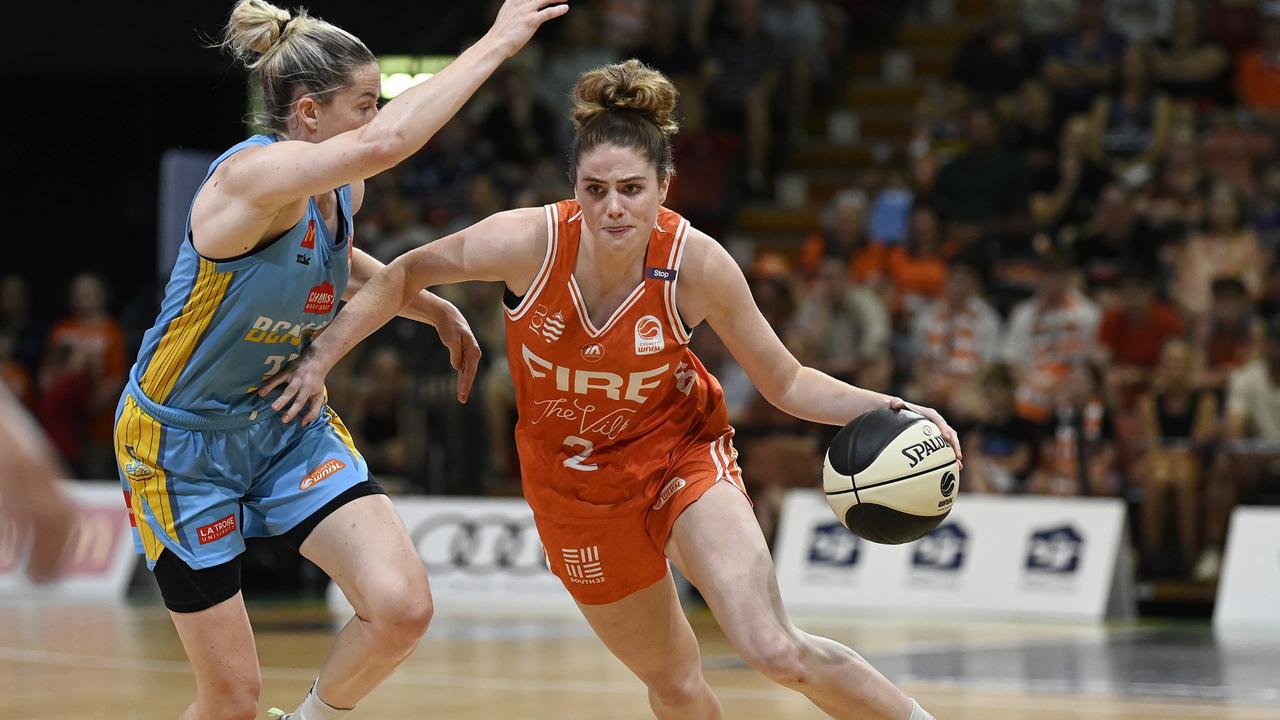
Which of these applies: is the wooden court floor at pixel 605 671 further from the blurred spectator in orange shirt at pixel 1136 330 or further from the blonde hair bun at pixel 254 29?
the blonde hair bun at pixel 254 29

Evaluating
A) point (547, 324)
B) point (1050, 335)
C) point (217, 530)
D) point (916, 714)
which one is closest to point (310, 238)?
point (547, 324)

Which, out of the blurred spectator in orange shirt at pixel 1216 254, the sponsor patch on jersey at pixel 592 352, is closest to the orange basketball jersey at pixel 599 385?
the sponsor patch on jersey at pixel 592 352

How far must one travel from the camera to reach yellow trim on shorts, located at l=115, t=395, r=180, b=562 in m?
3.91

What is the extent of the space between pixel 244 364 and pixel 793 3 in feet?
35.2

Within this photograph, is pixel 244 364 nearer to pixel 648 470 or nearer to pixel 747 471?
pixel 648 470

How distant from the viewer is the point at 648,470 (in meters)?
4.13

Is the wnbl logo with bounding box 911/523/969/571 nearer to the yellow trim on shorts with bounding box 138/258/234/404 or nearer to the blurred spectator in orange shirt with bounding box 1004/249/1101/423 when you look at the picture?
the blurred spectator in orange shirt with bounding box 1004/249/1101/423

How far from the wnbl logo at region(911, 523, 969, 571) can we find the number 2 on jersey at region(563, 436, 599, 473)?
212 inches

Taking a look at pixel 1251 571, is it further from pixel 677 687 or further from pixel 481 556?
pixel 677 687

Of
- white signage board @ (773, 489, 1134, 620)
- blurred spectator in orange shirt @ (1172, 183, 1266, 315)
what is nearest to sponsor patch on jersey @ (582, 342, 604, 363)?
white signage board @ (773, 489, 1134, 620)

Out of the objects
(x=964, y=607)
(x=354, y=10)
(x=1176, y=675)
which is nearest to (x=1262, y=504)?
(x=964, y=607)

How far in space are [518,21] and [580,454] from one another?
1071 millimetres

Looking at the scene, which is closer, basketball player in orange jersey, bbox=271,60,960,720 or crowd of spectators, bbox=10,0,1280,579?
basketball player in orange jersey, bbox=271,60,960,720

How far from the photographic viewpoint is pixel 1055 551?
913 cm
